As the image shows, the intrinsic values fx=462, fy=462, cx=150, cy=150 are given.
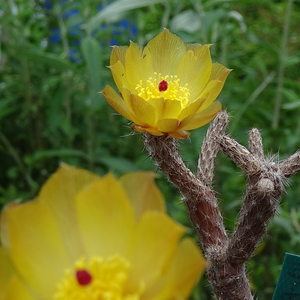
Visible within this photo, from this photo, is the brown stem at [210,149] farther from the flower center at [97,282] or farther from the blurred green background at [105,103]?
the blurred green background at [105,103]

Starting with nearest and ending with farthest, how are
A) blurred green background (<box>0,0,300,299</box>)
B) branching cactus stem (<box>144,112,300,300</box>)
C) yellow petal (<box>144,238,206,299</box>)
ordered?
yellow petal (<box>144,238,206,299</box>) < branching cactus stem (<box>144,112,300,300</box>) < blurred green background (<box>0,0,300,299</box>)

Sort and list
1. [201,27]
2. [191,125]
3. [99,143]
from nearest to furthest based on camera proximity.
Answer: [191,125] < [201,27] < [99,143]

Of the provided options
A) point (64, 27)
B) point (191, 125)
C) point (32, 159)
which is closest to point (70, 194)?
point (191, 125)

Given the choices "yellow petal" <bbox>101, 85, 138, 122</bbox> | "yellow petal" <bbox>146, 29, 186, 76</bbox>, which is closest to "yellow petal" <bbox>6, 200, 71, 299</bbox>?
"yellow petal" <bbox>101, 85, 138, 122</bbox>

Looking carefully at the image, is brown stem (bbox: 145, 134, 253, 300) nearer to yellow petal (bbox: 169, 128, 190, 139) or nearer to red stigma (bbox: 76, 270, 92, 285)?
yellow petal (bbox: 169, 128, 190, 139)

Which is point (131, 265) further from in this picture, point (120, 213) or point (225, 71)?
point (225, 71)

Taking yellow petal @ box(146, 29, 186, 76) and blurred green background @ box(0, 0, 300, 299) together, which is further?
blurred green background @ box(0, 0, 300, 299)

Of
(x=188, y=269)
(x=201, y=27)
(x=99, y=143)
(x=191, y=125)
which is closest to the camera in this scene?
(x=188, y=269)
